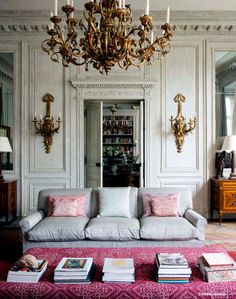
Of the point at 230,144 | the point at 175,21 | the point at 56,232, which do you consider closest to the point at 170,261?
the point at 56,232

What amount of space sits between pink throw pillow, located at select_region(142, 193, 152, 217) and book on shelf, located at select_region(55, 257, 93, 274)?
5.31 ft

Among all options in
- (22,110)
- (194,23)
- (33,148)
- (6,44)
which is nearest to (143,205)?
(33,148)

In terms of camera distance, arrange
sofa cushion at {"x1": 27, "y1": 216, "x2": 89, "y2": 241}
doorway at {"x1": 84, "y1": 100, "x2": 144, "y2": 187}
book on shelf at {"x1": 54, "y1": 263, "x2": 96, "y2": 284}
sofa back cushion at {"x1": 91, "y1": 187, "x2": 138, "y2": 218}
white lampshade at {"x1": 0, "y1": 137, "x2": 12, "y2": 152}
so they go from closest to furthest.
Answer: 1. book on shelf at {"x1": 54, "y1": 263, "x2": 96, "y2": 284}
2. sofa cushion at {"x1": 27, "y1": 216, "x2": 89, "y2": 241}
3. sofa back cushion at {"x1": 91, "y1": 187, "x2": 138, "y2": 218}
4. white lampshade at {"x1": 0, "y1": 137, "x2": 12, "y2": 152}
5. doorway at {"x1": 84, "y1": 100, "x2": 144, "y2": 187}

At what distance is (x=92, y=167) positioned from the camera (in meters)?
6.00

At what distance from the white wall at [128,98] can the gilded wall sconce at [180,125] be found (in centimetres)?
10

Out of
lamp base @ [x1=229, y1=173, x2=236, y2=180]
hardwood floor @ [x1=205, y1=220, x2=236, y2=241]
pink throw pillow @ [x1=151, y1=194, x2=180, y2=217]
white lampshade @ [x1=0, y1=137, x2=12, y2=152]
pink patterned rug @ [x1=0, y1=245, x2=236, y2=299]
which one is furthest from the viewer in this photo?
lamp base @ [x1=229, y1=173, x2=236, y2=180]

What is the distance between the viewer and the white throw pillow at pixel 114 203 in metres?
3.92

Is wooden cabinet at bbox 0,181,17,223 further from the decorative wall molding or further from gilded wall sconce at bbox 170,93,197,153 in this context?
gilded wall sconce at bbox 170,93,197,153

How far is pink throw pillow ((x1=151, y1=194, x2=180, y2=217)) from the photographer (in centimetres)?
387

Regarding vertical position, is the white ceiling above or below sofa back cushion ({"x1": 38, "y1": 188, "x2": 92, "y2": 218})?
above

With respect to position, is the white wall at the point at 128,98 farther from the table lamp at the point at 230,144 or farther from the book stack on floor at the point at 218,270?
the book stack on floor at the point at 218,270

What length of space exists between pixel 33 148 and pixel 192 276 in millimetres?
4022

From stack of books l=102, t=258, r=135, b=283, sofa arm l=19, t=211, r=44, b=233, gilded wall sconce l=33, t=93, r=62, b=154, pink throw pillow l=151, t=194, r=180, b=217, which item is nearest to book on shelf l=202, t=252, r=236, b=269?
stack of books l=102, t=258, r=135, b=283

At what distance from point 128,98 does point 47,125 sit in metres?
1.45
